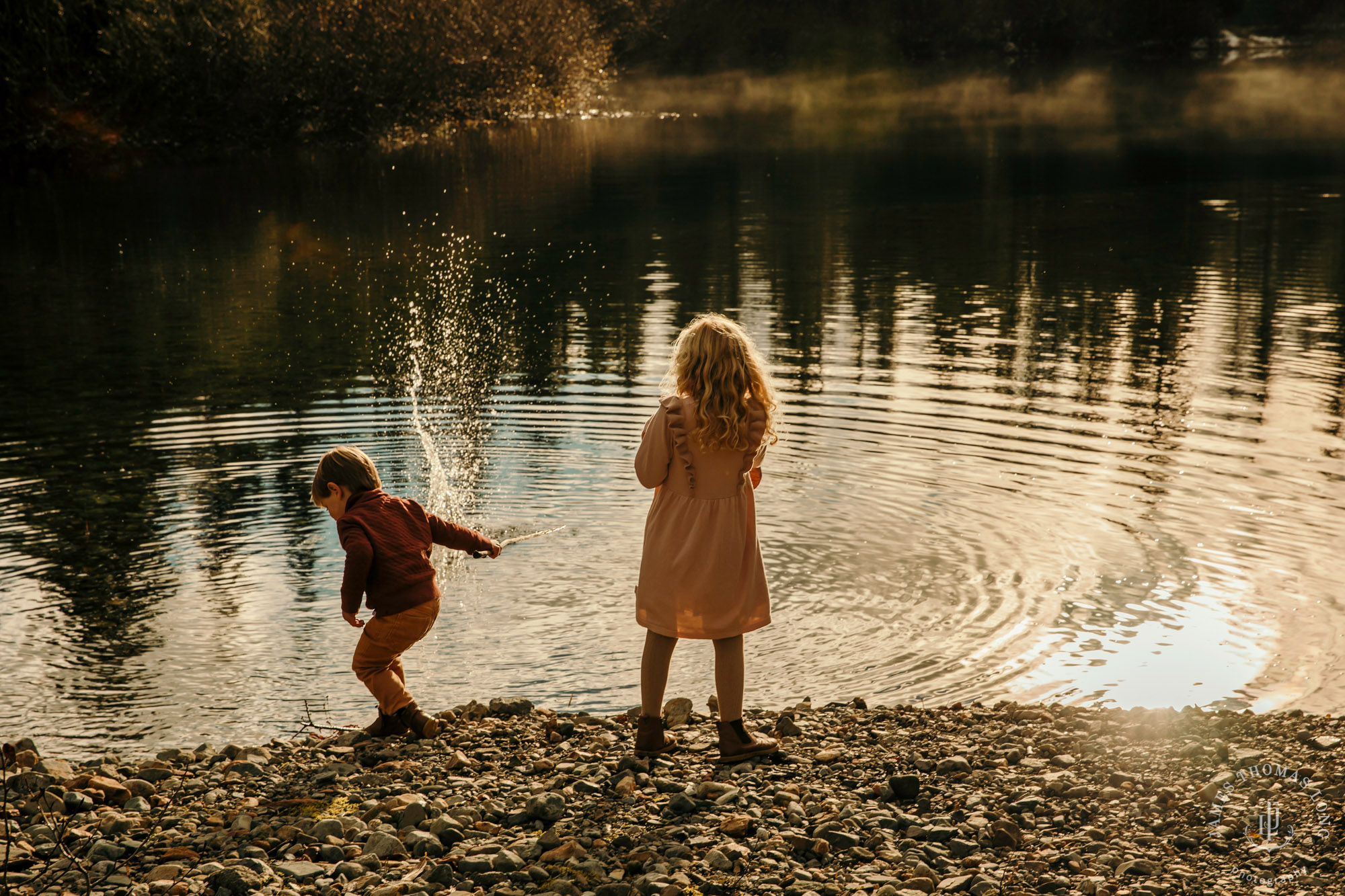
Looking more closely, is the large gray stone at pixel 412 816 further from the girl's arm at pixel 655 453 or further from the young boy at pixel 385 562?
the girl's arm at pixel 655 453

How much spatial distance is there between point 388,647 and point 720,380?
86.7 inches

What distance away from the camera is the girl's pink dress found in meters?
5.96

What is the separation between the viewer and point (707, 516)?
600 centimetres

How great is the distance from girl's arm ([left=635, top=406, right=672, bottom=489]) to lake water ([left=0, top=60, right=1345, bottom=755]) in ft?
7.49

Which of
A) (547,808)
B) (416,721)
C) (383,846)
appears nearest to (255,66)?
(416,721)

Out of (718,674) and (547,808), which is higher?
(718,674)

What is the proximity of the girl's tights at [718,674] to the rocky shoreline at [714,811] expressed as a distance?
27 cm

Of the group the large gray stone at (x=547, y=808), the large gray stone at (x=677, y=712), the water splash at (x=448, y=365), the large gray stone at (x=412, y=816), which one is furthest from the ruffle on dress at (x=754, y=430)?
the water splash at (x=448, y=365)

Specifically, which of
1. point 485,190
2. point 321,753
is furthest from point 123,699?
point 485,190

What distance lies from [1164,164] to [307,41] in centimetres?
3128

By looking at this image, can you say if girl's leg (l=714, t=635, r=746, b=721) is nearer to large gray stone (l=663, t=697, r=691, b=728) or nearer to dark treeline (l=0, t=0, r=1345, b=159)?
large gray stone (l=663, t=697, r=691, b=728)

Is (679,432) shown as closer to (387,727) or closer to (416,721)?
(416,721)

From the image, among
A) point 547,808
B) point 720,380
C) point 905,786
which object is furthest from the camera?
point 720,380

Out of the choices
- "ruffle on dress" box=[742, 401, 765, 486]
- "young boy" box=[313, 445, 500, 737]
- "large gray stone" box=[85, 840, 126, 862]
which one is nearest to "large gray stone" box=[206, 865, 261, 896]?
"large gray stone" box=[85, 840, 126, 862]
